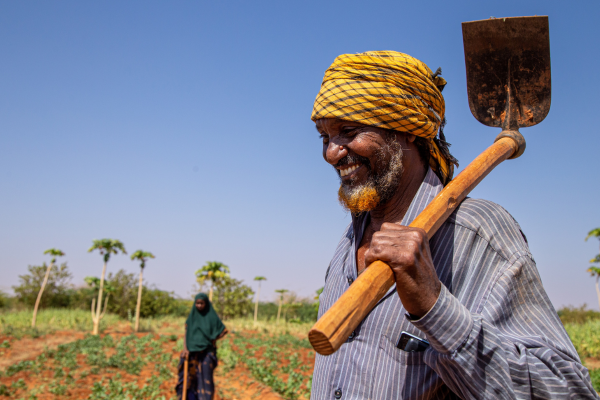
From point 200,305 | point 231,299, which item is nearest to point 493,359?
point 200,305

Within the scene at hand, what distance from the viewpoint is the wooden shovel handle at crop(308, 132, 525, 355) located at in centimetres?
80

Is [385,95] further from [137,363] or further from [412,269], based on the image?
[137,363]

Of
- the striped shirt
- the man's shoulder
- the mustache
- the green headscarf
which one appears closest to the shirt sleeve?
the striped shirt

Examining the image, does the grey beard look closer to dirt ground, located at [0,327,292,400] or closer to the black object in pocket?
the black object in pocket

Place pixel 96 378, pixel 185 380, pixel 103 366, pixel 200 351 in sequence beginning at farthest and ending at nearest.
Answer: pixel 103 366 → pixel 96 378 → pixel 200 351 → pixel 185 380

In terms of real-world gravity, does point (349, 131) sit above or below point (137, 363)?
above

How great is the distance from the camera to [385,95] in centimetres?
136

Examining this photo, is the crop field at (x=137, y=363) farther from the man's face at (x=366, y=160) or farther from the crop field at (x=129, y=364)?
the man's face at (x=366, y=160)

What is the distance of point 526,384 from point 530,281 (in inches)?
10.1

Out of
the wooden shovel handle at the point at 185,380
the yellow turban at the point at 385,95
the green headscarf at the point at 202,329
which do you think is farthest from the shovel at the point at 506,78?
the green headscarf at the point at 202,329

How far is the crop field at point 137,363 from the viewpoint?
9469 millimetres

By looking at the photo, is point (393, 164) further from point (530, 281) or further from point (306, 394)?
point (306, 394)

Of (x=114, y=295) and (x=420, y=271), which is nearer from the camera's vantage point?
(x=420, y=271)

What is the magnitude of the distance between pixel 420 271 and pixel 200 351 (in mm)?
8470
